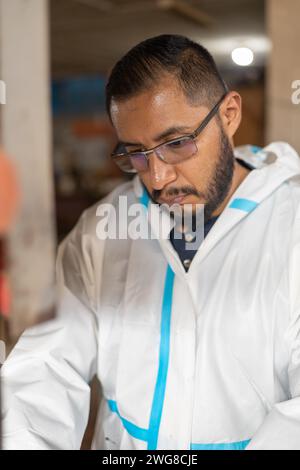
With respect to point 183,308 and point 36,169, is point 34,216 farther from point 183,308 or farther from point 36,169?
point 183,308

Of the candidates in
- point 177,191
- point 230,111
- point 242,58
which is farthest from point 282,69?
point 177,191

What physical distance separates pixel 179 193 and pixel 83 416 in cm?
50

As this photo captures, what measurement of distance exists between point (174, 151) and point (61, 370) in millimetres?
491

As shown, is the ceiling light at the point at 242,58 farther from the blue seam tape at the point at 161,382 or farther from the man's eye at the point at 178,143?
the blue seam tape at the point at 161,382

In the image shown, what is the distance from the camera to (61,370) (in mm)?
1158

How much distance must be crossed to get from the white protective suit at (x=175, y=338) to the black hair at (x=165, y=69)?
8.7 inches

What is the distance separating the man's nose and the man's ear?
0.49ft

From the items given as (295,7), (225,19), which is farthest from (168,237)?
(225,19)

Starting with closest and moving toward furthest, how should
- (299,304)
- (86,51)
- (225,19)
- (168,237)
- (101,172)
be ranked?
(299,304), (168,237), (225,19), (86,51), (101,172)

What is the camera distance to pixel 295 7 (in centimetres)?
261

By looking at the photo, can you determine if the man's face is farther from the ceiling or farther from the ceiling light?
the ceiling

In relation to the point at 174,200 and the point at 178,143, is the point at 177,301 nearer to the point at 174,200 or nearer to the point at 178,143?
the point at 174,200

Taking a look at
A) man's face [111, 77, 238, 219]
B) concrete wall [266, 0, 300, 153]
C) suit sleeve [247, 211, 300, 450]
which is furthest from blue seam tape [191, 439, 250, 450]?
concrete wall [266, 0, 300, 153]

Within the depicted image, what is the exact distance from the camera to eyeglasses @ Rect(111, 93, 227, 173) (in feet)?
3.37
